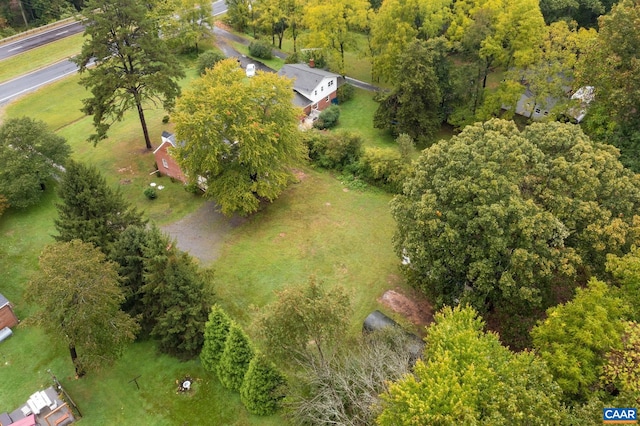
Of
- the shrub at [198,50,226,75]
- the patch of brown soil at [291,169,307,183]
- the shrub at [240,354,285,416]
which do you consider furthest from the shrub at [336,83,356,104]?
the shrub at [240,354,285,416]

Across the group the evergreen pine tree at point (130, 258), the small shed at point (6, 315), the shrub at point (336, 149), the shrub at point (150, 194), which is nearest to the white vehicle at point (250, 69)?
the shrub at point (336, 149)

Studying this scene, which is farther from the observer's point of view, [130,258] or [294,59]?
[294,59]

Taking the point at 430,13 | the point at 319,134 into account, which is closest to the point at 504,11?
the point at 430,13

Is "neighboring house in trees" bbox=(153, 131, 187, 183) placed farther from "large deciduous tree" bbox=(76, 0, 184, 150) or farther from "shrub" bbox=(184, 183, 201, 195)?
"large deciduous tree" bbox=(76, 0, 184, 150)

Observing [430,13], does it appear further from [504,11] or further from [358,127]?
[358,127]

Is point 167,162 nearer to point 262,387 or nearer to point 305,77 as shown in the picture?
point 305,77

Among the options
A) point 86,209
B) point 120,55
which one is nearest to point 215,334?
point 86,209
